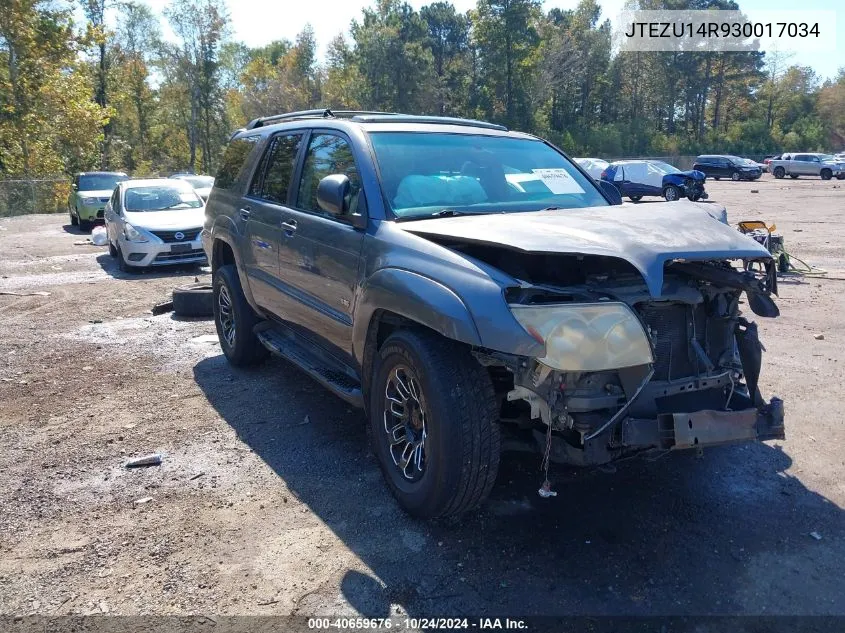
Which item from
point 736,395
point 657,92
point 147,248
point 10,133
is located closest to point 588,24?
point 657,92

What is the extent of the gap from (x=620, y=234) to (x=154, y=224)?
11.1 metres

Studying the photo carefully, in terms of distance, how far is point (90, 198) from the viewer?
68.6 ft

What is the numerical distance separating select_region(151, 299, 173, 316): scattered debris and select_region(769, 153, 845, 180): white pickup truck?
45.7 meters

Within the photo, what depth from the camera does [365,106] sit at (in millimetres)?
53938

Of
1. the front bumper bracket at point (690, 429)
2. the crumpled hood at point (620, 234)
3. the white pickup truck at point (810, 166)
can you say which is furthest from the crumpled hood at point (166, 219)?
the white pickup truck at point (810, 166)

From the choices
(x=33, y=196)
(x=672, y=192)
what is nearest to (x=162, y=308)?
(x=672, y=192)

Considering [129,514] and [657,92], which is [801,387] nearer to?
[129,514]

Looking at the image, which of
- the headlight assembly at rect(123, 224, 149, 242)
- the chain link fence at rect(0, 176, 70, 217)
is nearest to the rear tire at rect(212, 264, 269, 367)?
the headlight assembly at rect(123, 224, 149, 242)

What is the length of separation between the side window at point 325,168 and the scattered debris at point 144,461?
1912 mm

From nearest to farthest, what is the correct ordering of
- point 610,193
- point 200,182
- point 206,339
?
point 610,193 < point 206,339 < point 200,182

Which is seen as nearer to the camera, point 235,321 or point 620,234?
point 620,234

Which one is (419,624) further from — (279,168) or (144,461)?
(279,168)

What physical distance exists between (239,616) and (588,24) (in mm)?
87091

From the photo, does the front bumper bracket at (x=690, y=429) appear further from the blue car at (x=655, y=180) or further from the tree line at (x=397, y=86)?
the tree line at (x=397, y=86)
